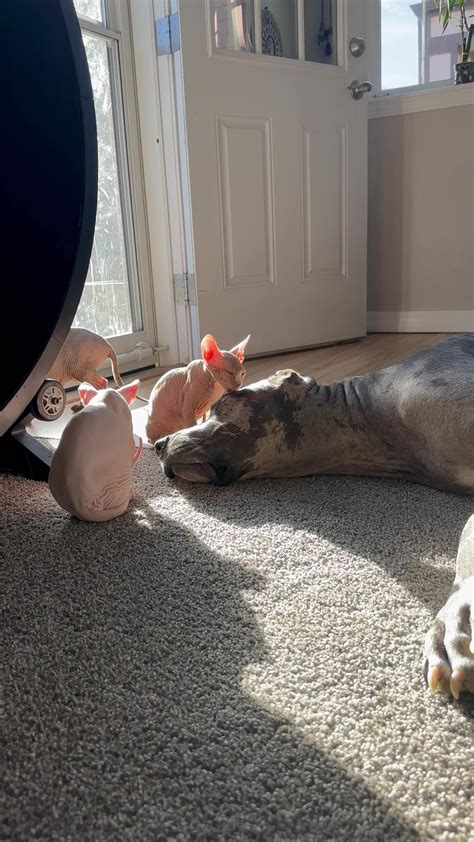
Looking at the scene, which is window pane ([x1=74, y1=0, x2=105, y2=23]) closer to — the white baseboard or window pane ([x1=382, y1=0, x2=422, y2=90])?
window pane ([x1=382, y1=0, x2=422, y2=90])

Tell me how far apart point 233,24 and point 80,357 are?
5.25 feet

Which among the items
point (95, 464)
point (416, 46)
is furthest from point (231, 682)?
point (416, 46)

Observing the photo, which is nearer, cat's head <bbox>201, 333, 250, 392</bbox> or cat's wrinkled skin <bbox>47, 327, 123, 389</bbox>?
cat's head <bbox>201, 333, 250, 392</bbox>

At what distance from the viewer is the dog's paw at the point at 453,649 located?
62cm

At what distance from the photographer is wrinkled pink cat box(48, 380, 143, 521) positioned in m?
1.07

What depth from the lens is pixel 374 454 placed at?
130 centimetres

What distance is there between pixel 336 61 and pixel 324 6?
0.23m

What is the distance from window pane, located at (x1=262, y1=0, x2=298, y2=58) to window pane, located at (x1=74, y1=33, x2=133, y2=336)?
26.9 inches

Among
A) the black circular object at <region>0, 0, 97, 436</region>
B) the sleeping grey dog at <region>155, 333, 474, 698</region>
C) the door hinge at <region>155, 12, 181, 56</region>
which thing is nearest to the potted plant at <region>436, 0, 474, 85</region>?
the door hinge at <region>155, 12, 181, 56</region>

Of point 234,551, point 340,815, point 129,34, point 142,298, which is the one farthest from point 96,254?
point 340,815

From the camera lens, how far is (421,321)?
3.41 m

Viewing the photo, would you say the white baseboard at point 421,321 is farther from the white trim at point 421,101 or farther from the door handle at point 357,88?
the door handle at point 357,88

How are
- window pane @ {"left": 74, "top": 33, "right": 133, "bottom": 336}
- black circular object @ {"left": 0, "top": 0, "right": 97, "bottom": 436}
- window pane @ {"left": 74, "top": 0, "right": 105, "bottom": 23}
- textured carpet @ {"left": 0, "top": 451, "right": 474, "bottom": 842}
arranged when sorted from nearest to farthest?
textured carpet @ {"left": 0, "top": 451, "right": 474, "bottom": 842} → black circular object @ {"left": 0, "top": 0, "right": 97, "bottom": 436} → window pane @ {"left": 74, "top": 0, "right": 105, "bottom": 23} → window pane @ {"left": 74, "top": 33, "right": 133, "bottom": 336}

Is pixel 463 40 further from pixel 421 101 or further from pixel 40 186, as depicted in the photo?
pixel 40 186
